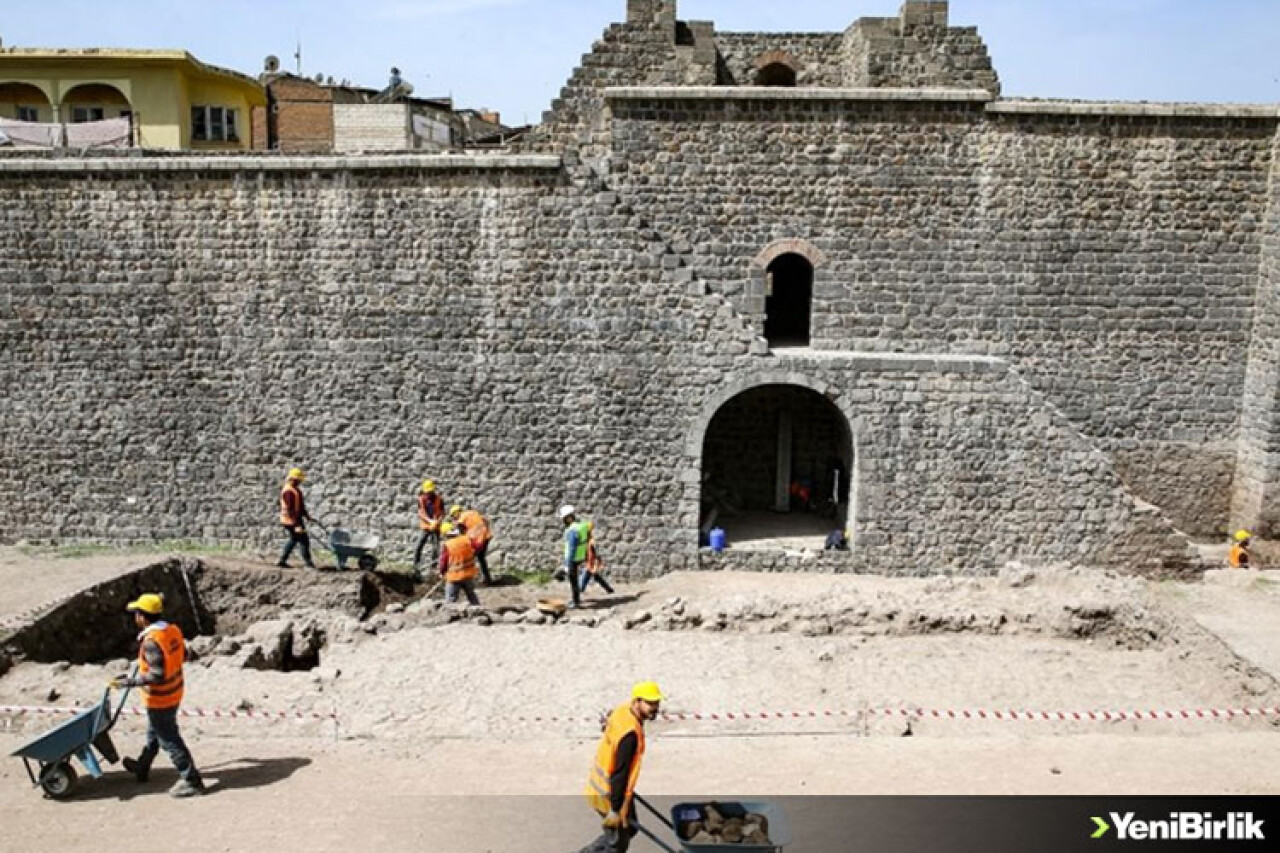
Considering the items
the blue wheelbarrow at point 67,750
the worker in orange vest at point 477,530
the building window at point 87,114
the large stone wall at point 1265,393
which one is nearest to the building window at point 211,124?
the building window at point 87,114

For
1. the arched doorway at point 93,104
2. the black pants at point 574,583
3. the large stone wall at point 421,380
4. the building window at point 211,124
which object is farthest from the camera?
the building window at point 211,124

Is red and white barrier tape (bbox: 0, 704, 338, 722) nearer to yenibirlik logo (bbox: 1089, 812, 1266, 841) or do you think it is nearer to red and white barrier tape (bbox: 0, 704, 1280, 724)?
red and white barrier tape (bbox: 0, 704, 1280, 724)

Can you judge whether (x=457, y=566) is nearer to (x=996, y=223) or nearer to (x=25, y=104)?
(x=996, y=223)

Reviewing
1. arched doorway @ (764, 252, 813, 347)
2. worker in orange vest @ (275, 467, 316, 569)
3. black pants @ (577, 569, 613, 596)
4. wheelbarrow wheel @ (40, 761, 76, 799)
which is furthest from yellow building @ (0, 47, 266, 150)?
wheelbarrow wheel @ (40, 761, 76, 799)

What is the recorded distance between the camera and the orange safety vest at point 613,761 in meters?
7.07

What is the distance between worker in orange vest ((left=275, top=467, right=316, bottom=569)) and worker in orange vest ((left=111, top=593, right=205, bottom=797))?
19.1ft

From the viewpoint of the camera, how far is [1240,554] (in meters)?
15.7

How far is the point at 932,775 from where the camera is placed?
9422mm

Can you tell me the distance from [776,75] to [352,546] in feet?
35.8

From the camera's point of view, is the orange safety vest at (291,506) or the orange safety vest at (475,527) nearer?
the orange safety vest at (475,527)

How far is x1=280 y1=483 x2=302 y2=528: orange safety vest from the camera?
14.6 m

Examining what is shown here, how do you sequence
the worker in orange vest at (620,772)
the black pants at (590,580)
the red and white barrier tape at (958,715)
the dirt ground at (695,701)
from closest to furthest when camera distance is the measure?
the worker in orange vest at (620,772) → the dirt ground at (695,701) → the red and white barrier tape at (958,715) → the black pants at (590,580)

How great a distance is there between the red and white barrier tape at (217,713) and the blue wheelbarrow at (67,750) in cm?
136

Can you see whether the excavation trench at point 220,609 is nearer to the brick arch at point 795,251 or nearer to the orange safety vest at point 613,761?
the orange safety vest at point 613,761
